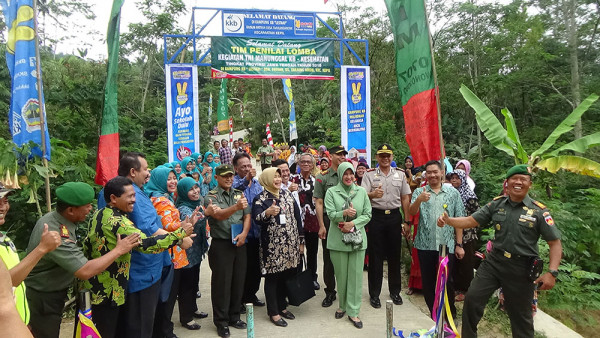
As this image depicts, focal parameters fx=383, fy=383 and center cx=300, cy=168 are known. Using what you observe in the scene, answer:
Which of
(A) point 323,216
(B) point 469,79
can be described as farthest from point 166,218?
(B) point 469,79

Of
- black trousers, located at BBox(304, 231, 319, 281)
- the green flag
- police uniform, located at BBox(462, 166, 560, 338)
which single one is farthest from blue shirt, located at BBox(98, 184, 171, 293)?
police uniform, located at BBox(462, 166, 560, 338)

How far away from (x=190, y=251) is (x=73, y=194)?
65.7 inches

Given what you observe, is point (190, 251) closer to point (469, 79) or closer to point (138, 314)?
point (138, 314)

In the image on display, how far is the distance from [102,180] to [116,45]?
4.59ft

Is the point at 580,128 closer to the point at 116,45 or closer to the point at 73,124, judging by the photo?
the point at 116,45

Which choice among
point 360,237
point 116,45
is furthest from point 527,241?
point 116,45

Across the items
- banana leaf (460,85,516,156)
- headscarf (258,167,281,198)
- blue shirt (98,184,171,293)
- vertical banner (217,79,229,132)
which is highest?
vertical banner (217,79,229,132)

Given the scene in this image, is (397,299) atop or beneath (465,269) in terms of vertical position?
beneath

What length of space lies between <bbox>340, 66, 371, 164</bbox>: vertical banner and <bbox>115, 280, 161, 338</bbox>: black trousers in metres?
7.06

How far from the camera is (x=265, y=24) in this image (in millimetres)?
9367

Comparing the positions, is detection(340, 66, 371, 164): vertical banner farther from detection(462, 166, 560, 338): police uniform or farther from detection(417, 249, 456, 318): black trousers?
detection(462, 166, 560, 338): police uniform

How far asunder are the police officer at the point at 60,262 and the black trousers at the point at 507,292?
9.60 feet

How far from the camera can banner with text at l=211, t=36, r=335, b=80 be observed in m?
9.38

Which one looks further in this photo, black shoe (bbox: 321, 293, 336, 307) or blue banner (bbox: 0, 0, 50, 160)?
black shoe (bbox: 321, 293, 336, 307)
